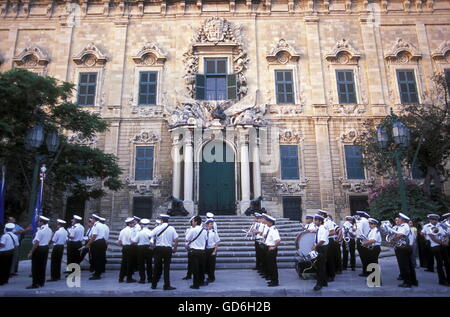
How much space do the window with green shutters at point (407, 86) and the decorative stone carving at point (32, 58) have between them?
2086cm

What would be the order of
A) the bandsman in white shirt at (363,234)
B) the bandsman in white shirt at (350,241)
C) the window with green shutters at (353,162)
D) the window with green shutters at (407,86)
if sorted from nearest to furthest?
1. the bandsman in white shirt at (363,234)
2. the bandsman in white shirt at (350,241)
3. the window with green shutters at (353,162)
4. the window with green shutters at (407,86)

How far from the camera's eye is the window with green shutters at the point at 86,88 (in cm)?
1983

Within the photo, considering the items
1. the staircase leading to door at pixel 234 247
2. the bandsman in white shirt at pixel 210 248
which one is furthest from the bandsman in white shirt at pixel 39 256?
the bandsman in white shirt at pixel 210 248

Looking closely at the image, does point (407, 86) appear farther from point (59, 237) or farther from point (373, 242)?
point (59, 237)

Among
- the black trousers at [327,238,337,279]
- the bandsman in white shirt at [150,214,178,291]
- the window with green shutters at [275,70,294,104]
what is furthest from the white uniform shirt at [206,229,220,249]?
the window with green shutters at [275,70,294,104]

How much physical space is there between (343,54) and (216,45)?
25.1 feet

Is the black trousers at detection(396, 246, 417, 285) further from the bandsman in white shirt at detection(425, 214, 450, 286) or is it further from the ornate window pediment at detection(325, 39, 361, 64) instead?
the ornate window pediment at detection(325, 39, 361, 64)

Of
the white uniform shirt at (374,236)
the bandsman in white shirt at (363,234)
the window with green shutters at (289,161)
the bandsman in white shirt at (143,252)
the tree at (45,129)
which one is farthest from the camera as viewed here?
the window with green shutters at (289,161)

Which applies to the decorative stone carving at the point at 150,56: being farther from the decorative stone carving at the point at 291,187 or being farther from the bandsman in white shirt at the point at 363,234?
the bandsman in white shirt at the point at 363,234

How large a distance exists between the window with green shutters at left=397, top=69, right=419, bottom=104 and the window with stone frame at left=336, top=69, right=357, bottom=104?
8.70ft

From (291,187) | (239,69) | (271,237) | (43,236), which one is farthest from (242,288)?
(239,69)

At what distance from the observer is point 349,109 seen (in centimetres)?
1947

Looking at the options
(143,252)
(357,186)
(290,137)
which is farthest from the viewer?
(290,137)
